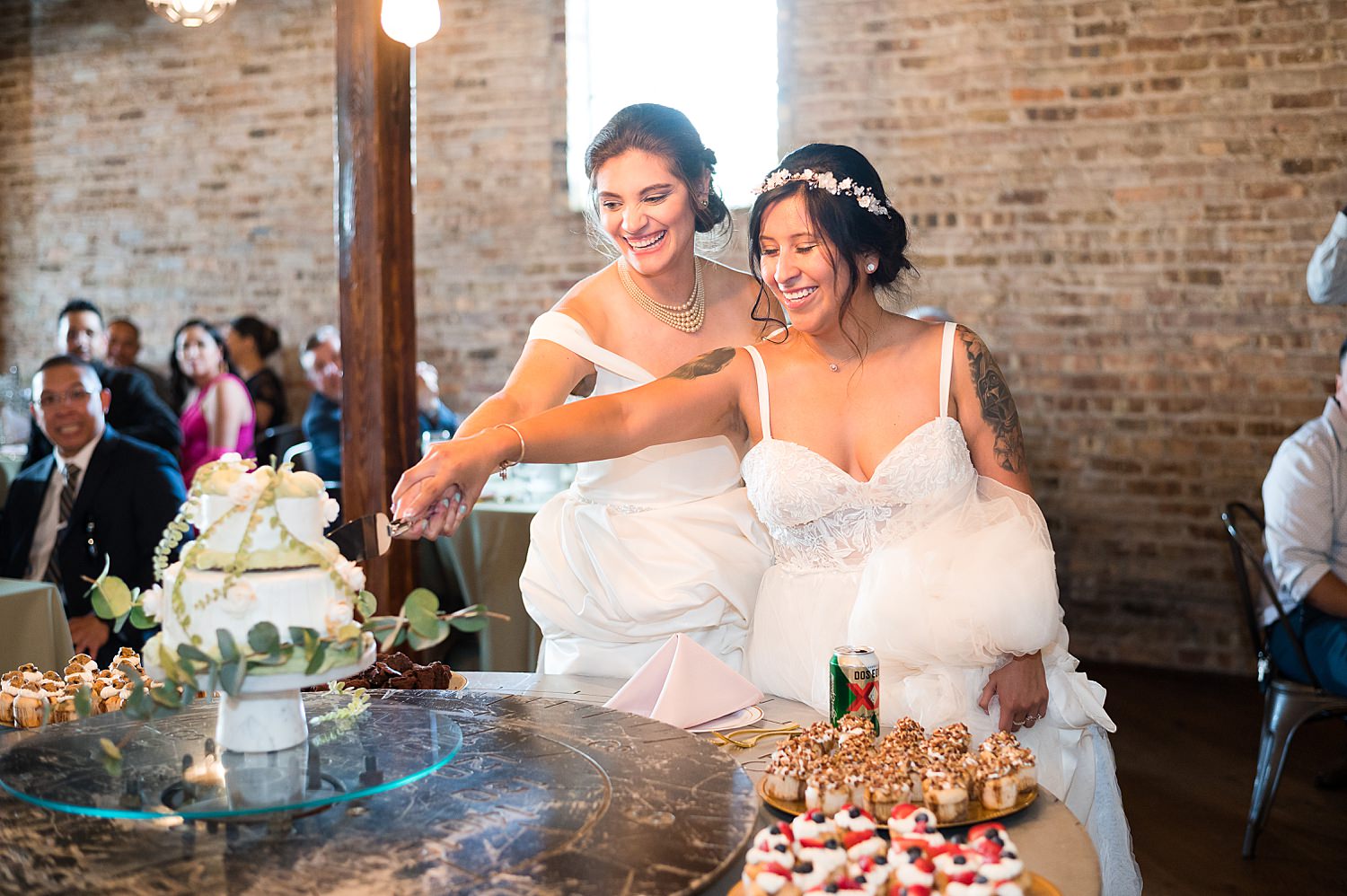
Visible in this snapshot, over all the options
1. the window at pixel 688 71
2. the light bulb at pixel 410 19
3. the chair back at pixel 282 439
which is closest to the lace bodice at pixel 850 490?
the light bulb at pixel 410 19

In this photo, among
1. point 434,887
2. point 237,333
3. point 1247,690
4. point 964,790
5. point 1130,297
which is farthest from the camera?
point 237,333

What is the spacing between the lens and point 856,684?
193 cm

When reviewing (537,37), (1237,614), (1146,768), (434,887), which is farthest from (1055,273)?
(434,887)

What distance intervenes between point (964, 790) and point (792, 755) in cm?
23

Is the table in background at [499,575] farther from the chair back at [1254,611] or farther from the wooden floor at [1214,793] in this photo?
the chair back at [1254,611]

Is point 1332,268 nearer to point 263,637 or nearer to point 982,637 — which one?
point 982,637

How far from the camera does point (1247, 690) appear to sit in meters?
5.53

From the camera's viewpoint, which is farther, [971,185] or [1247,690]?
[971,185]

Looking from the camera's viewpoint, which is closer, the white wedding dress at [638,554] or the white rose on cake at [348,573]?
the white rose on cake at [348,573]

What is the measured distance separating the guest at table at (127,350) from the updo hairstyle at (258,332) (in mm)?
744

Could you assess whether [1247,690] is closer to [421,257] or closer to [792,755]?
[792,755]

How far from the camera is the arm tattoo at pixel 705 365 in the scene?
252cm

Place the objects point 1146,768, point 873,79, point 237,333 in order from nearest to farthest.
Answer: point 1146,768
point 873,79
point 237,333

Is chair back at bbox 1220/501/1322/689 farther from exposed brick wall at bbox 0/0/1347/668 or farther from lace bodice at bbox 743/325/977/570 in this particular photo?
exposed brick wall at bbox 0/0/1347/668
